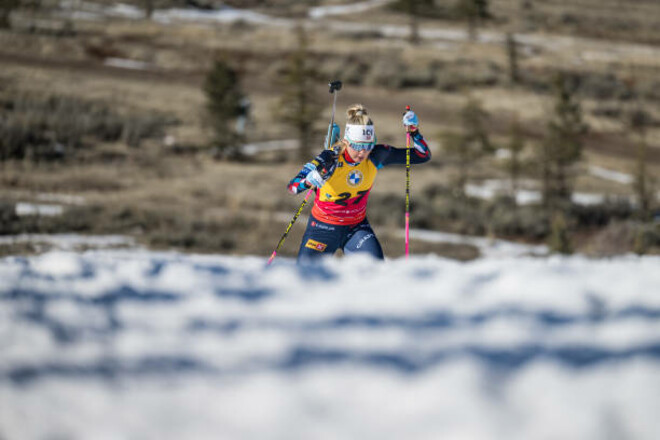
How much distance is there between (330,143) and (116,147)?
21.6 meters

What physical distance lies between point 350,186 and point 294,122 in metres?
22.8

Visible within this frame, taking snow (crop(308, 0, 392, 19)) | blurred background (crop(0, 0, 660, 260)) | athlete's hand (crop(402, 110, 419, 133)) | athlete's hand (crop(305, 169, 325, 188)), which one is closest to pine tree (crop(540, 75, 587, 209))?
blurred background (crop(0, 0, 660, 260))

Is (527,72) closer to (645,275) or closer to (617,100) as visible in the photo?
(617,100)

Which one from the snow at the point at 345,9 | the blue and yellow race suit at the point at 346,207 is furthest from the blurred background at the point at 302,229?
the snow at the point at 345,9

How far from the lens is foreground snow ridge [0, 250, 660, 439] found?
1.82 meters

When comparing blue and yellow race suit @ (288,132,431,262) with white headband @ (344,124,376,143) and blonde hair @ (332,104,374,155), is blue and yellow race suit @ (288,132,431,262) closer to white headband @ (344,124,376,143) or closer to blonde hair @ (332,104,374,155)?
white headband @ (344,124,376,143)

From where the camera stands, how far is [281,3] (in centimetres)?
6700

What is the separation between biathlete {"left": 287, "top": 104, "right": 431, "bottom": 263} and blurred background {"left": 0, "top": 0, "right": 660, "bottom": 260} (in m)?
7.81

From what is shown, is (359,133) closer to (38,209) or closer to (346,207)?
(346,207)

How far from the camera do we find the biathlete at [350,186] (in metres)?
6.63

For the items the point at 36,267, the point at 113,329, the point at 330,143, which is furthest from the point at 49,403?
the point at 330,143

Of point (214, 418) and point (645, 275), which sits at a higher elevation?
point (645, 275)

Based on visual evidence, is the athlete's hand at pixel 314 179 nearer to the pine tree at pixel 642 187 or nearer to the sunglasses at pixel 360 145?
the sunglasses at pixel 360 145

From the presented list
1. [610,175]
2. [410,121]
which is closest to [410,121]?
[410,121]
